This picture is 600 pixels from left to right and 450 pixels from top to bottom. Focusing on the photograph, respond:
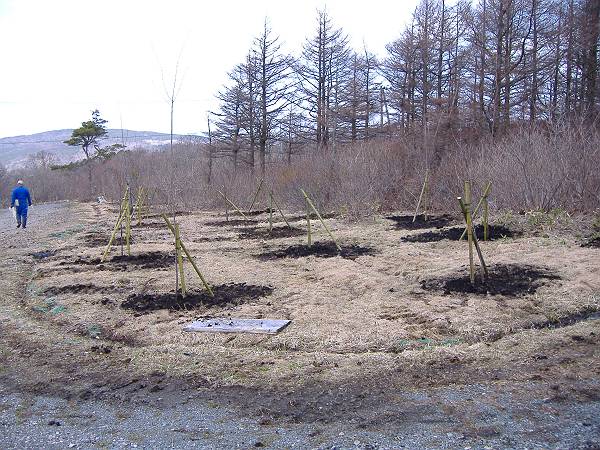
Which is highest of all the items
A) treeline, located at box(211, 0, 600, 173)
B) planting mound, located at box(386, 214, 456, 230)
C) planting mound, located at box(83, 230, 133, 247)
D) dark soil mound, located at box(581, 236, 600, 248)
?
treeline, located at box(211, 0, 600, 173)

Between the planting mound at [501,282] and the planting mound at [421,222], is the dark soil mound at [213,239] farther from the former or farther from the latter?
the planting mound at [501,282]

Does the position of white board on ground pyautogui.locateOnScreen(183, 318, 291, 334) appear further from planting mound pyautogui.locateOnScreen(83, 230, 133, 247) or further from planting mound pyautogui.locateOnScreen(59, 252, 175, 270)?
planting mound pyautogui.locateOnScreen(83, 230, 133, 247)

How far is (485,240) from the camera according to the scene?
441 inches

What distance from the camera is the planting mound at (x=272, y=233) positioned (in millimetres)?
14305

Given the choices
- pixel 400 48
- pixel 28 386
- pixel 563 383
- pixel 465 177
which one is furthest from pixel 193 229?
pixel 400 48

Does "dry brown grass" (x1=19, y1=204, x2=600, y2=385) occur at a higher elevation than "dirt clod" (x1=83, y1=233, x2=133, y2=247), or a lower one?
lower

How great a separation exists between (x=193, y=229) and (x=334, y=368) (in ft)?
43.4

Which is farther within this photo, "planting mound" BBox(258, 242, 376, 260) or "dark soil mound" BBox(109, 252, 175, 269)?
"planting mound" BBox(258, 242, 376, 260)

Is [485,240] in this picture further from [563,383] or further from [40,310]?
[40,310]

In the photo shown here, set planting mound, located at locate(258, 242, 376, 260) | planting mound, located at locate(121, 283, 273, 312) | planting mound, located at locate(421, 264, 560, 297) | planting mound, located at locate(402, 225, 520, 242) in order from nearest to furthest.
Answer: planting mound, located at locate(421, 264, 560, 297) → planting mound, located at locate(121, 283, 273, 312) → planting mound, located at locate(258, 242, 376, 260) → planting mound, located at locate(402, 225, 520, 242)

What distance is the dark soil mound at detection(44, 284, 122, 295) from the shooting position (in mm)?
8312

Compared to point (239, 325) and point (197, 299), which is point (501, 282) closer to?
point (239, 325)

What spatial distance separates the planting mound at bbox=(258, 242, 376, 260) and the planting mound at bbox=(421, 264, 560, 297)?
8.46ft

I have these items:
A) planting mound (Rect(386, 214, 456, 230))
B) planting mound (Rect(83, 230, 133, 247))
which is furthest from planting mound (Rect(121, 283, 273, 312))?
planting mound (Rect(386, 214, 456, 230))
